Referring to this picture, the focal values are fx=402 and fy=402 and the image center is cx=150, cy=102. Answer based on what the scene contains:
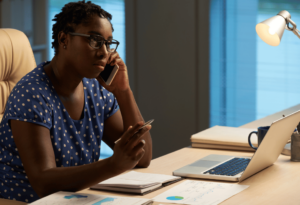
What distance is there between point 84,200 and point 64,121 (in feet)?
1.23

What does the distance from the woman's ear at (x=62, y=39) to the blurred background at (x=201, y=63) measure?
83.4 inches

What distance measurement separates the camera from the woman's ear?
127 centimetres

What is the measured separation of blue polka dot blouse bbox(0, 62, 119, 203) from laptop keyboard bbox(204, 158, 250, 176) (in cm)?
43

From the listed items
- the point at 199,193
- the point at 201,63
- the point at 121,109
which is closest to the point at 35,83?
the point at 121,109

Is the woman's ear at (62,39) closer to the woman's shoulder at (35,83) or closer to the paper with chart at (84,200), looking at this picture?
the woman's shoulder at (35,83)

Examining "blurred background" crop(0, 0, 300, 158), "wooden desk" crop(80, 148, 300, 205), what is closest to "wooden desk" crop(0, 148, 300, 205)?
"wooden desk" crop(80, 148, 300, 205)

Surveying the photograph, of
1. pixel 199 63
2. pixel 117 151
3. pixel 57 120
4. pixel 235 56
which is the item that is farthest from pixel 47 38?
pixel 117 151

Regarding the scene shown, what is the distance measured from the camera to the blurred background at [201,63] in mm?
3119

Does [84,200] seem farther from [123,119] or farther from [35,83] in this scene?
[123,119]

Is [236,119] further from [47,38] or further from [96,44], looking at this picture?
[96,44]

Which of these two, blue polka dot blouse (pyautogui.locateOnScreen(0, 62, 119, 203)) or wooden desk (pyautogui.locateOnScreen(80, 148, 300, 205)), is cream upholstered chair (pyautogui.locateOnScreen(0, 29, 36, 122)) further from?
wooden desk (pyautogui.locateOnScreen(80, 148, 300, 205))

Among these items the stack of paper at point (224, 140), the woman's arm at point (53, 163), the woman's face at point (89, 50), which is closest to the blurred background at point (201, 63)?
the stack of paper at point (224, 140)

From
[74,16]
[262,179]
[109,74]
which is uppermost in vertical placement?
[74,16]

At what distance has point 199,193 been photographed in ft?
3.48
